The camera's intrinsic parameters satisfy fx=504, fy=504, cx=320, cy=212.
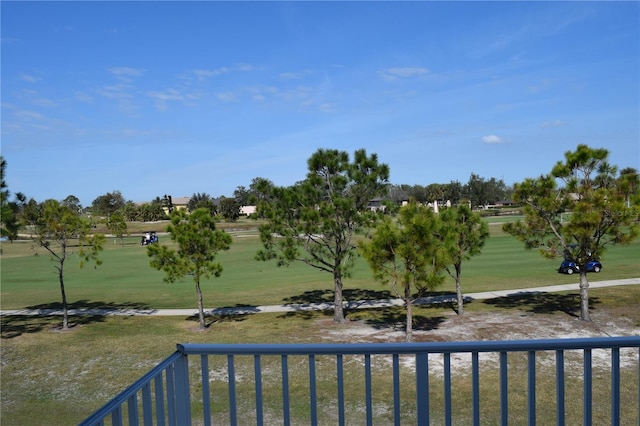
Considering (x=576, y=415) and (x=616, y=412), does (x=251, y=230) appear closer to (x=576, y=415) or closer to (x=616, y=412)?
(x=576, y=415)

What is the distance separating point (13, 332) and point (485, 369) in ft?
56.5

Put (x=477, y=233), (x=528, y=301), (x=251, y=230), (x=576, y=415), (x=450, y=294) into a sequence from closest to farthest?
1. (x=576, y=415)
2. (x=477, y=233)
3. (x=528, y=301)
4. (x=450, y=294)
5. (x=251, y=230)

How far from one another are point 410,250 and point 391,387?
17.9 feet

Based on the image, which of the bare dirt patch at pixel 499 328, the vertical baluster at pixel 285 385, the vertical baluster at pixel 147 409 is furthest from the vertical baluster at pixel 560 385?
the bare dirt patch at pixel 499 328

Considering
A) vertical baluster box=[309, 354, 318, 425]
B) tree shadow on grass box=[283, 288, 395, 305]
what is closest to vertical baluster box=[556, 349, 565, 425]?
vertical baluster box=[309, 354, 318, 425]

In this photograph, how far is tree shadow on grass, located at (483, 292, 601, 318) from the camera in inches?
780

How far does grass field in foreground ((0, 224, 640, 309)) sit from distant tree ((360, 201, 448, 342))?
9081 millimetres

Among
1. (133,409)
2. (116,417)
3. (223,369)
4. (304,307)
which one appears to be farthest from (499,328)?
(116,417)

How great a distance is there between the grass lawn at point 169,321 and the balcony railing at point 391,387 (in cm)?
14

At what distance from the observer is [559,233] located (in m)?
18.1

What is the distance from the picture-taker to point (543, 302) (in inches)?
842

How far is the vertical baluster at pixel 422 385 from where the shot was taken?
3143 mm

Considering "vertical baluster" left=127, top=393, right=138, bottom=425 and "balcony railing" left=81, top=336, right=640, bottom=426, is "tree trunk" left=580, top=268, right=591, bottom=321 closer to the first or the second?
"balcony railing" left=81, top=336, right=640, bottom=426

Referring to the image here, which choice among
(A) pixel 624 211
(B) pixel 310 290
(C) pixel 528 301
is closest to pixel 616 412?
(A) pixel 624 211
